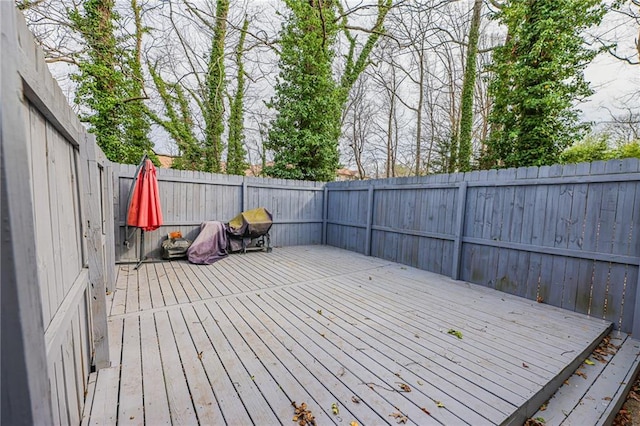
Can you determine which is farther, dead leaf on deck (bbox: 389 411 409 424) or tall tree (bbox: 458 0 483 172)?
tall tree (bbox: 458 0 483 172)

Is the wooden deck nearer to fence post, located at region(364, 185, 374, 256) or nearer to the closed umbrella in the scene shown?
the closed umbrella

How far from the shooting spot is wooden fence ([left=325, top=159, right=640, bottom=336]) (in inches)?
116

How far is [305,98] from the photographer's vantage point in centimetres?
830

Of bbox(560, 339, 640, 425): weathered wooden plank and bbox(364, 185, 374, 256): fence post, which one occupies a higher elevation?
bbox(364, 185, 374, 256): fence post

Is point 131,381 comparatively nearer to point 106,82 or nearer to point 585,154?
point 106,82

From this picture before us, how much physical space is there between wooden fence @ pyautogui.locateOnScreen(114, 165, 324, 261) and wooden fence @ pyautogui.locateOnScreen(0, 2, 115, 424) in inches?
129

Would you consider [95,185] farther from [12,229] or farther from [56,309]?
[12,229]

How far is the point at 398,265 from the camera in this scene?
5.30 metres

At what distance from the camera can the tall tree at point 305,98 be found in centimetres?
805

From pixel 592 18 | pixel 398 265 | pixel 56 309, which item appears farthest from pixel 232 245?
pixel 592 18

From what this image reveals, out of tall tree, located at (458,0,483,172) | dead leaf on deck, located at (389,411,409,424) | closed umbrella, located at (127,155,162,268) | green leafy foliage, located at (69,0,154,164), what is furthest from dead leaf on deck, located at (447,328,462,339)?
green leafy foliage, located at (69,0,154,164)

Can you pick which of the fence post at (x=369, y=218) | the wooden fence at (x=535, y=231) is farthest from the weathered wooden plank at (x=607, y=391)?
the fence post at (x=369, y=218)

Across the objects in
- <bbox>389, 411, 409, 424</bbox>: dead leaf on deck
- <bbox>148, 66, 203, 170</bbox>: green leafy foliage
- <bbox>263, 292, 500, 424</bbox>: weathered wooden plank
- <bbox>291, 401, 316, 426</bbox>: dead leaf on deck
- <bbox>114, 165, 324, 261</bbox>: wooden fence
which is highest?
<bbox>148, 66, 203, 170</bbox>: green leafy foliage

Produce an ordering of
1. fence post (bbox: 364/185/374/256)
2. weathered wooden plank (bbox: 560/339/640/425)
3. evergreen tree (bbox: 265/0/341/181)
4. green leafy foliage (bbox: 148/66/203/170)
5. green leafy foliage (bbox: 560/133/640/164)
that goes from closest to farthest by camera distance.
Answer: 1. weathered wooden plank (bbox: 560/339/640/425)
2. green leafy foliage (bbox: 560/133/640/164)
3. fence post (bbox: 364/185/374/256)
4. evergreen tree (bbox: 265/0/341/181)
5. green leafy foliage (bbox: 148/66/203/170)
